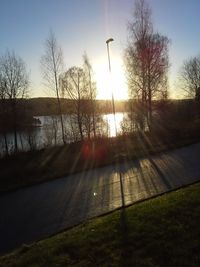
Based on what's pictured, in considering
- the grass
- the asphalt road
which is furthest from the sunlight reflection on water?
the asphalt road

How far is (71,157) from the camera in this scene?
60.3 feet

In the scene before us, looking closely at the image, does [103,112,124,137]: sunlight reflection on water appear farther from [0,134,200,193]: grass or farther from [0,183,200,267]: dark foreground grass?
[0,183,200,267]: dark foreground grass

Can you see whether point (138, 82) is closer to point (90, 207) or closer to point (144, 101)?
point (144, 101)

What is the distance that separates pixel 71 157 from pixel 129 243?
12784 mm

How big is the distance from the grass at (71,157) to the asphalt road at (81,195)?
2.98ft

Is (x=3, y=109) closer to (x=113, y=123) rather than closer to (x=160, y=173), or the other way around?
(x=113, y=123)

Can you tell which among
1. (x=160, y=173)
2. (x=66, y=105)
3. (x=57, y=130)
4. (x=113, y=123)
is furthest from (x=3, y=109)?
(x=160, y=173)

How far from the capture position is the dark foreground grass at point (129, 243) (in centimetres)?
511

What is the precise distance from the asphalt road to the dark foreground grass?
4.54ft

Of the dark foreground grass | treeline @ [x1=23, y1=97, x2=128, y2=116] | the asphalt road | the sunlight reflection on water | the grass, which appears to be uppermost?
treeline @ [x1=23, y1=97, x2=128, y2=116]

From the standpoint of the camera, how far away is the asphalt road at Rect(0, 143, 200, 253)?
27.5ft

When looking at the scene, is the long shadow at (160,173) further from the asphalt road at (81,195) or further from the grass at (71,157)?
the grass at (71,157)

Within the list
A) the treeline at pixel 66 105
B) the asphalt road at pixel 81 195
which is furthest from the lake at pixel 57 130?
the asphalt road at pixel 81 195

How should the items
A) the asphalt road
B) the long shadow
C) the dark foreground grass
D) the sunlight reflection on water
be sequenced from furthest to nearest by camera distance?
the sunlight reflection on water → the long shadow → the asphalt road → the dark foreground grass
